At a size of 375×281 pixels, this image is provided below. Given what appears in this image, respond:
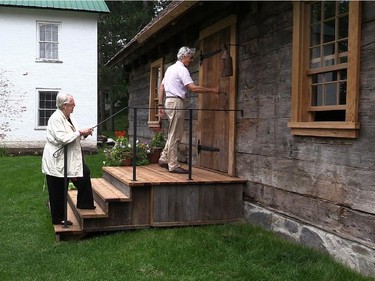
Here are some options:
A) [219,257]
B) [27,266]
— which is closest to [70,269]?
[27,266]

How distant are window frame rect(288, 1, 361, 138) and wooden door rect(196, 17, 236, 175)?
4.96 ft

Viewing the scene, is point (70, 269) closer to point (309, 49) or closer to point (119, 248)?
point (119, 248)

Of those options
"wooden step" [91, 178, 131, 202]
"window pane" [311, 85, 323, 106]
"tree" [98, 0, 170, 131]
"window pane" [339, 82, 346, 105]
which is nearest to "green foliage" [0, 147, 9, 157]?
"tree" [98, 0, 170, 131]

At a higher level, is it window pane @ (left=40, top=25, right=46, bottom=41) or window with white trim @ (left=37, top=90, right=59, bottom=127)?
window pane @ (left=40, top=25, right=46, bottom=41)

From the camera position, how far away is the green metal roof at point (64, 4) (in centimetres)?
1844

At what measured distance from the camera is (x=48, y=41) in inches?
760

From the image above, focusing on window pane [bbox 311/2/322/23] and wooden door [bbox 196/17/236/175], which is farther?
wooden door [bbox 196/17/236/175]

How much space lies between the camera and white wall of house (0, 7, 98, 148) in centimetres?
1869

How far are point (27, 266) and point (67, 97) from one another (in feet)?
6.48

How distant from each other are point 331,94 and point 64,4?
1648 centimetres

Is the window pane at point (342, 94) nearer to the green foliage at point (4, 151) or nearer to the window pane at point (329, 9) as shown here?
the window pane at point (329, 9)

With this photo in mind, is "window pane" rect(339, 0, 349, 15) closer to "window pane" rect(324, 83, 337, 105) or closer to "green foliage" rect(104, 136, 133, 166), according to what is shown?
"window pane" rect(324, 83, 337, 105)

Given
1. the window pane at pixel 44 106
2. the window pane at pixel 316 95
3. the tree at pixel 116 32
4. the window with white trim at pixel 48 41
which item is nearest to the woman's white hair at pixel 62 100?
the window pane at pixel 316 95

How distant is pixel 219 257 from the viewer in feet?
15.4
